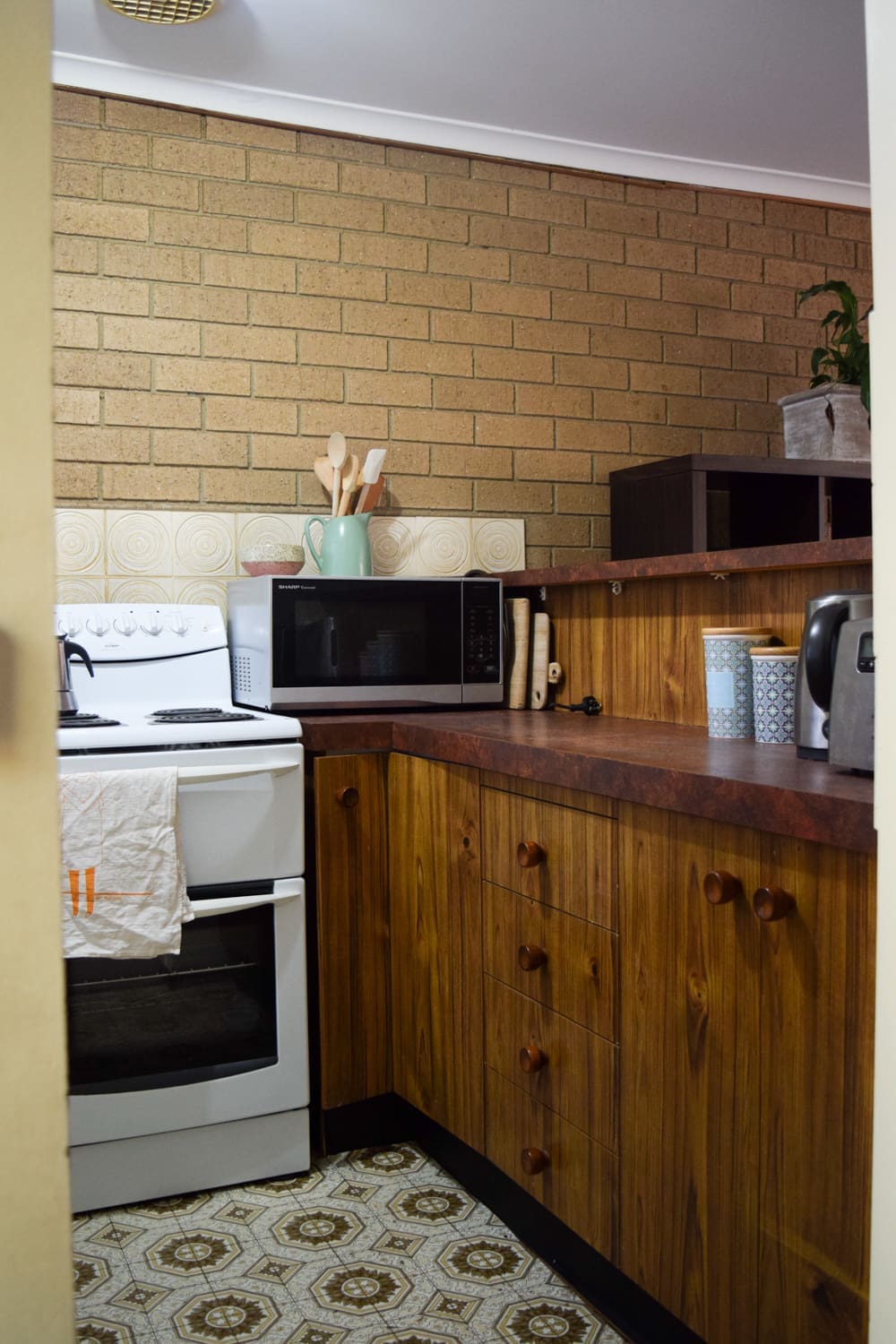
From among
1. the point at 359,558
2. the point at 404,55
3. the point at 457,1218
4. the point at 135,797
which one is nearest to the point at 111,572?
the point at 359,558

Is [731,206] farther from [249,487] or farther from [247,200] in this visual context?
[249,487]

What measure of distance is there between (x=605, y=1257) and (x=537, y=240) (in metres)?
2.78

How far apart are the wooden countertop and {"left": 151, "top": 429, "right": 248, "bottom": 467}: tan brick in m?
0.83

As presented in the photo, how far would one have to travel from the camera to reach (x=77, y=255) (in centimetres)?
292

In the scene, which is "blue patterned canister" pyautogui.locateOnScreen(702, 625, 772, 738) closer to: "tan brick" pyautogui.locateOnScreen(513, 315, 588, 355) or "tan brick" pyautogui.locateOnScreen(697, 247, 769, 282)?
"tan brick" pyautogui.locateOnScreen(513, 315, 588, 355)

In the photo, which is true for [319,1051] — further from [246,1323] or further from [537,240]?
[537,240]

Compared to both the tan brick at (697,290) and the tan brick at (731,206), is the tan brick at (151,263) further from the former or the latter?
the tan brick at (731,206)

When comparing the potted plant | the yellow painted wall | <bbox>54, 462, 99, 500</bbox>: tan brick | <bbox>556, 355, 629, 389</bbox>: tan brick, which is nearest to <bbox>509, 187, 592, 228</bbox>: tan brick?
<bbox>556, 355, 629, 389</bbox>: tan brick

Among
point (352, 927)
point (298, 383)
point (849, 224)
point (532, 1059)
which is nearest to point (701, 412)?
point (849, 224)

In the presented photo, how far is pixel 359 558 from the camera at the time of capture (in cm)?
296

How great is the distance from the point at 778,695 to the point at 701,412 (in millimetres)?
2037

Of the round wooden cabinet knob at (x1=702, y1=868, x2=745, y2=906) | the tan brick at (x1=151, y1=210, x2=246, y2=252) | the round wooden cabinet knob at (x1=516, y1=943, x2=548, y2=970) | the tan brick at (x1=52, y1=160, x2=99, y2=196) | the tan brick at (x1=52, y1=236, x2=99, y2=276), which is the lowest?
the round wooden cabinet knob at (x1=516, y1=943, x2=548, y2=970)

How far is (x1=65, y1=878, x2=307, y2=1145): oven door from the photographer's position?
2.20 metres

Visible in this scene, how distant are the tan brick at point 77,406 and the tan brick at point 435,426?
2.69 feet
